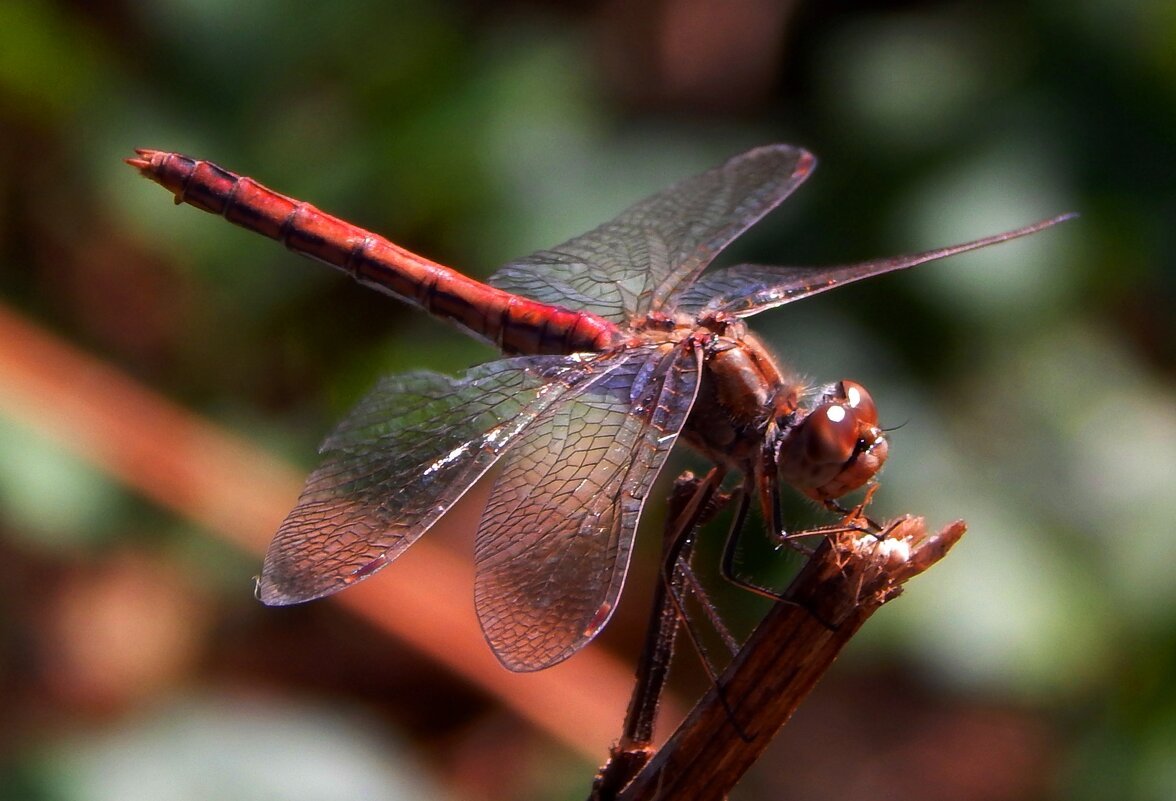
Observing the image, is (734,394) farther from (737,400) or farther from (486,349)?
(486,349)

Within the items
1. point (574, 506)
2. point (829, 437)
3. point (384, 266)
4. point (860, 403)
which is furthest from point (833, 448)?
point (384, 266)

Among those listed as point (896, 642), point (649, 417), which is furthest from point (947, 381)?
point (649, 417)

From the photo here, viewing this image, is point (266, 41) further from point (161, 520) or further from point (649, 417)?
point (649, 417)

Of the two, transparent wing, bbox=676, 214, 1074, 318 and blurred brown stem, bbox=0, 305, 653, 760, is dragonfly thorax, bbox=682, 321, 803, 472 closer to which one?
transparent wing, bbox=676, 214, 1074, 318

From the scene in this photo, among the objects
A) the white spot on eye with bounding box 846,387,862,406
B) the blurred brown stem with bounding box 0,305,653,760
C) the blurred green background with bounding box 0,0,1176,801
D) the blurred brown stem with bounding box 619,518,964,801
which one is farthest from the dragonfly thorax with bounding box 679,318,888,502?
the blurred brown stem with bounding box 0,305,653,760

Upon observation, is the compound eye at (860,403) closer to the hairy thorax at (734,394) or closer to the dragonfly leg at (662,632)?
the hairy thorax at (734,394)

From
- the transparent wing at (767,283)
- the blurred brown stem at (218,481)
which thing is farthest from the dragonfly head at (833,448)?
the blurred brown stem at (218,481)
